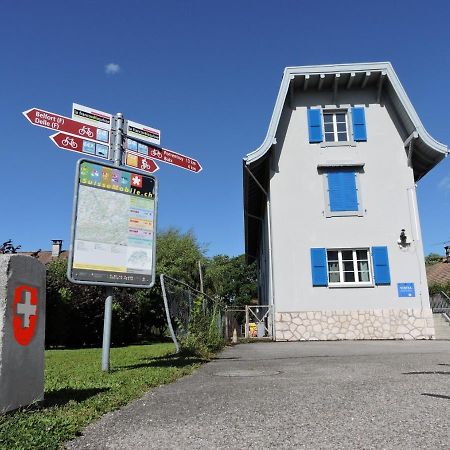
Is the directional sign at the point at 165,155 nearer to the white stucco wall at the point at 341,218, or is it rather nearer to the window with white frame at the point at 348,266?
the white stucco wall at the point at 341,218

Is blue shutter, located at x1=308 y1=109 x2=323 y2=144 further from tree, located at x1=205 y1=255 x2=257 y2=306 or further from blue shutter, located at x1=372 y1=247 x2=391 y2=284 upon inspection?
tree, located at x1=205 y1=255 x2=257 y2=306

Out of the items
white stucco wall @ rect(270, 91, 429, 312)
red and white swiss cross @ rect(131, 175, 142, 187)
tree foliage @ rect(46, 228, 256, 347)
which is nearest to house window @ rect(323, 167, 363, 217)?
white stucco wall @ rect(270, 91, 429, 312)

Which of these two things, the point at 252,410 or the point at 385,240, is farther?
the point at 385,240

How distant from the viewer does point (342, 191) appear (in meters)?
16.3

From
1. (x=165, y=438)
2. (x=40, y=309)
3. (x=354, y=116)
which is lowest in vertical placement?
(x=165, y=438)

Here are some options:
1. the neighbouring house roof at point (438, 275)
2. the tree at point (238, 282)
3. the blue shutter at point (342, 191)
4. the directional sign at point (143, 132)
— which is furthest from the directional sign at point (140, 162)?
the tree at point (238, 282)

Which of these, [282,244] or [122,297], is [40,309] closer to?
[282,244]

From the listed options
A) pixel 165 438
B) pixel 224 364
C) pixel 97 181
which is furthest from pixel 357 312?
pixel 165 438

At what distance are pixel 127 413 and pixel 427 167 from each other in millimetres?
17530

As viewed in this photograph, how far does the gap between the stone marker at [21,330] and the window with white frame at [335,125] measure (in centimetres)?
1513

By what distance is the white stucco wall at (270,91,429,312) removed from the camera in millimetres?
15367

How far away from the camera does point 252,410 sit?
138 inches

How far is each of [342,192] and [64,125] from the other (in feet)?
38.1

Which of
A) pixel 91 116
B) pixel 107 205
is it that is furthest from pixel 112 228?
pixel 91 116
